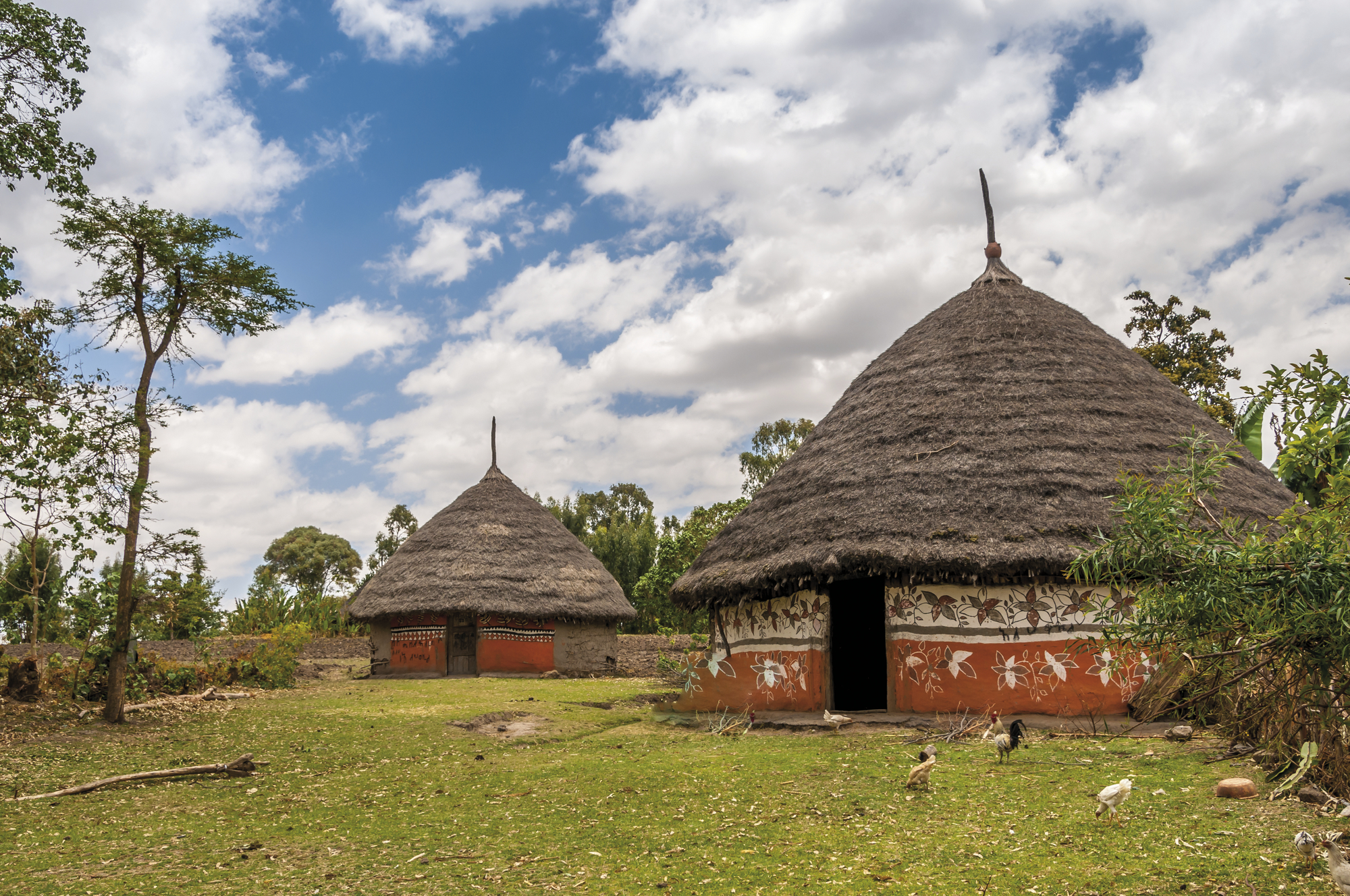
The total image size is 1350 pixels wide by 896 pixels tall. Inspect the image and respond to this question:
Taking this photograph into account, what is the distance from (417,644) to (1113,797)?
16.2m

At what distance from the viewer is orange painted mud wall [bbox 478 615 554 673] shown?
19.0m

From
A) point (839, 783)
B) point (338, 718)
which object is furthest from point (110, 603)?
point (839, 783)

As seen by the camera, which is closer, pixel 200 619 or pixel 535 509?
pixel 200 619

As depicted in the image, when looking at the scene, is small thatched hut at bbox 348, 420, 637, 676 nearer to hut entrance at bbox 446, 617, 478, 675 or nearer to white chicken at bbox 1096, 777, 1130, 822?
hut entrance at bbox 446, 617, 478, 675

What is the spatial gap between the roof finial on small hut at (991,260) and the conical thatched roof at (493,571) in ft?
35.0

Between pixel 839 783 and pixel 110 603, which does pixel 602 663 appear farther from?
pixel 839 783

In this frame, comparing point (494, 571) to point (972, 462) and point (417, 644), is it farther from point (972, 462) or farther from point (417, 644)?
point (972, 462)

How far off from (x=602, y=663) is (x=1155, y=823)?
16.2m

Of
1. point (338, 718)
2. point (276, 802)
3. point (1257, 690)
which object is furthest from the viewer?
point (338, 718)

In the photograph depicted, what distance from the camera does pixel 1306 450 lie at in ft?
12.1

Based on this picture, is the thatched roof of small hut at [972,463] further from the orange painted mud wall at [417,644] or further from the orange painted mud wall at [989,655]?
the orange painted mud wall at [417,644]

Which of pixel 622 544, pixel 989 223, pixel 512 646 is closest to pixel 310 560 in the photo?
pixel 622 544

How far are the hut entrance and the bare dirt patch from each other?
8.69 metres

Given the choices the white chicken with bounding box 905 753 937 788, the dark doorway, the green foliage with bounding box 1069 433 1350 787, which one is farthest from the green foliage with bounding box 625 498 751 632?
the green foliage with bounding box 1069 433 1350 787
